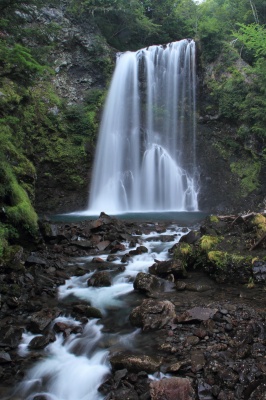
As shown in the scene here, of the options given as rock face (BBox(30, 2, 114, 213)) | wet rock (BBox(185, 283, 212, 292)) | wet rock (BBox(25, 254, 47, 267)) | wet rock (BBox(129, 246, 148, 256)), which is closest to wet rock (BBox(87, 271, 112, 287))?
wet rock (BBox(25, 254, 47, 267))

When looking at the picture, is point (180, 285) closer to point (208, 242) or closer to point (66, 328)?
point (208, 242)

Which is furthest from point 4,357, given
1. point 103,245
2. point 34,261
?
point 103,245

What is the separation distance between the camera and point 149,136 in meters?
22.6

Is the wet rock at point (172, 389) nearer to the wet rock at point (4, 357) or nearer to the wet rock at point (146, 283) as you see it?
the wet rock at point (4, 357)

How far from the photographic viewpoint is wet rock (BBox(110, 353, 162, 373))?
427 centimetres

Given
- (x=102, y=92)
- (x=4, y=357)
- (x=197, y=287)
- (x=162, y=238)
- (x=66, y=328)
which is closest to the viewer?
(x=4, y=357)

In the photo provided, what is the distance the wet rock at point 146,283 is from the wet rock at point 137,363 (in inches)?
95.5

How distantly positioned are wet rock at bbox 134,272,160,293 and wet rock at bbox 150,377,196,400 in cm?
307

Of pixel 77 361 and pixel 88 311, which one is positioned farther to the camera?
pixel 88 311

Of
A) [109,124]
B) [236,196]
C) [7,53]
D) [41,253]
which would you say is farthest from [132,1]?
[41,253]

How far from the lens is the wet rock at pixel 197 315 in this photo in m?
5.38

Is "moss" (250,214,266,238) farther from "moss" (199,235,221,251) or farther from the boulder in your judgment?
the boulder

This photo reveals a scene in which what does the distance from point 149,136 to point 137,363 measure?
64.0ft

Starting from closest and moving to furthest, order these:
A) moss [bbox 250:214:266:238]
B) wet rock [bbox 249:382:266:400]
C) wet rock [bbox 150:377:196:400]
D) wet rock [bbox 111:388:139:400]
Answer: wet rock [bbox 249:382:266:400] < wet rock [bbox 150:377:196:400] < wet rock [bbox 111:388:139:400] < moss [bbox 250:214:266:238]
